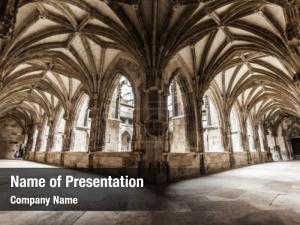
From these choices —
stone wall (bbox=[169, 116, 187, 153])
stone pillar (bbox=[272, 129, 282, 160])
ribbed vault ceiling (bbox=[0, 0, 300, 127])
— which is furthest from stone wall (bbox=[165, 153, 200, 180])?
stone pillar (bbox=[272, 129, 282, 160])

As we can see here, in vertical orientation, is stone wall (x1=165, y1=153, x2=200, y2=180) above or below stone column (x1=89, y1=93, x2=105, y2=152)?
below

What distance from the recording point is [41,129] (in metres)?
19.3

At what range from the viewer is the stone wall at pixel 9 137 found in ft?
79.4

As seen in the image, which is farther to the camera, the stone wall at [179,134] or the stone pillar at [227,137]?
the stone pillar at [227,137]

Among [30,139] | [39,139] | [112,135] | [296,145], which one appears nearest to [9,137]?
[30,139]

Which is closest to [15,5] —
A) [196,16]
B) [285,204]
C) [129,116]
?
[196,16]

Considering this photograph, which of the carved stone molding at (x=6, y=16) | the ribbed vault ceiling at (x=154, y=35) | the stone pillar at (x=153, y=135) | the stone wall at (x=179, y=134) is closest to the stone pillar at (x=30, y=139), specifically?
the ribbed vault ceiling at (x=154, y=35)

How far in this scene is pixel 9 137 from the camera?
975 inches

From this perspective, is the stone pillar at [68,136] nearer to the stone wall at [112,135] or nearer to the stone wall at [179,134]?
the stone wall at [112,135]

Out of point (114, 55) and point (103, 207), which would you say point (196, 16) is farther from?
point (103, 207)

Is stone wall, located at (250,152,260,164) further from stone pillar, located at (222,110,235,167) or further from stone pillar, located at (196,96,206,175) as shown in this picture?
stone pillar, located at (196,96,206,175)

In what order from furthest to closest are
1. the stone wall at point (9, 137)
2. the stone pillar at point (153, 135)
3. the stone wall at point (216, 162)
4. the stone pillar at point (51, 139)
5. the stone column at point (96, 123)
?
1. the stone wall at point (9, 137)
2. the stone pillar at point (51, 139)
3. the stone column at point (96, 123)
4. the stone wall at point (216, 162)
5. the stone pillar at point (153, 135)

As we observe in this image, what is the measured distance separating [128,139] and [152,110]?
17.7 meters

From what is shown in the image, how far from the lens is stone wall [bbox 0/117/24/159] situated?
24.2m
